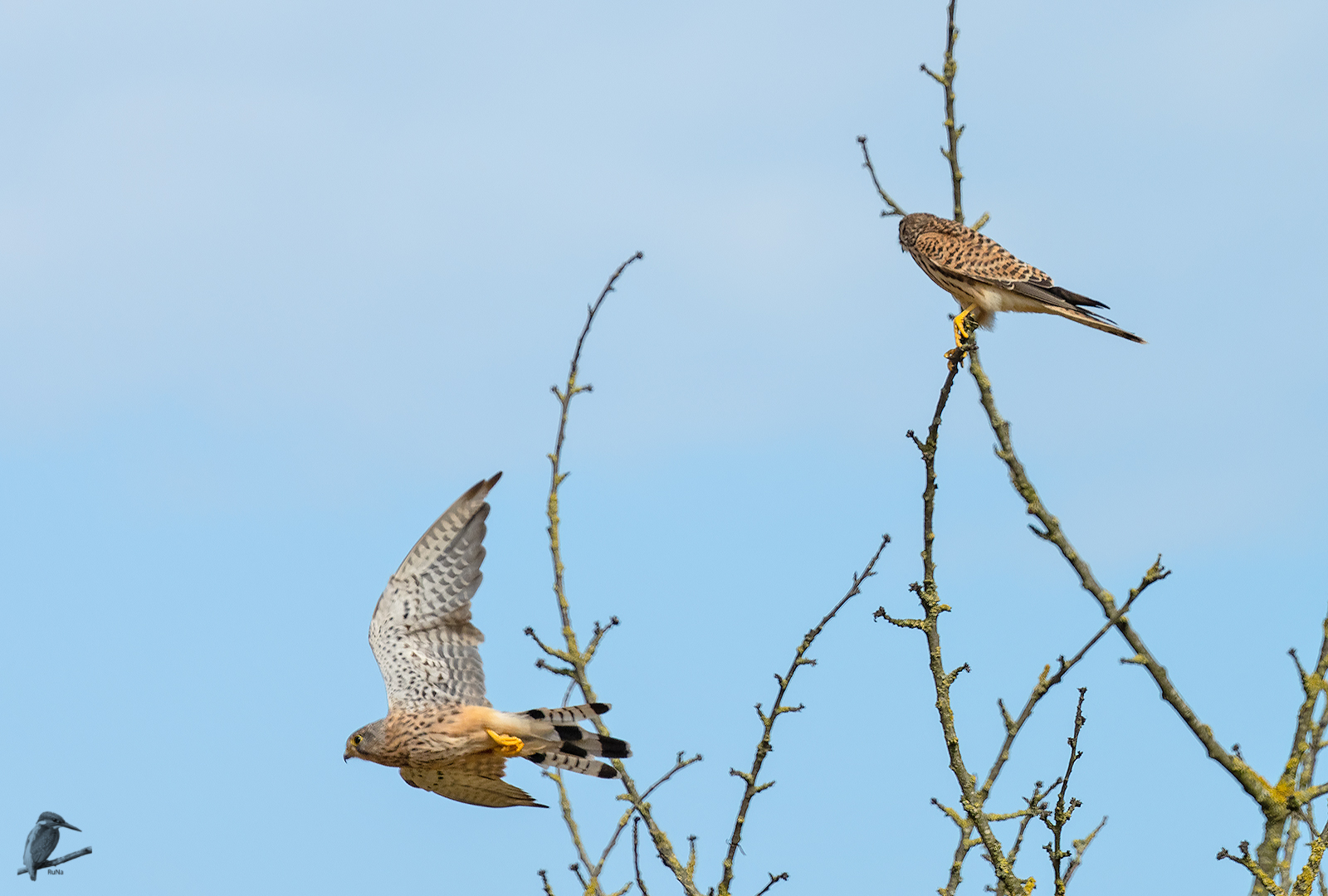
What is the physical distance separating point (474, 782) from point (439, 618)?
0.67 m

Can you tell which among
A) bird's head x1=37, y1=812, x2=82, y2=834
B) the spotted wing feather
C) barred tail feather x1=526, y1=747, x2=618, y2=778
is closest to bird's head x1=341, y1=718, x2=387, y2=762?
barred tail feather x1=526, y1=747, x2=618, y2=778

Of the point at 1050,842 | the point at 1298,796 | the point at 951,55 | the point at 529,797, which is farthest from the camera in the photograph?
the point at 529,797

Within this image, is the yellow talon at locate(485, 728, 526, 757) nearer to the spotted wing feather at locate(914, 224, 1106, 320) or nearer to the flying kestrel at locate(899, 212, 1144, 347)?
the flying kestrel at locate(899, 212, 1144, 347)

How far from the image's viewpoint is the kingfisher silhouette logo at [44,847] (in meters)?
3.55

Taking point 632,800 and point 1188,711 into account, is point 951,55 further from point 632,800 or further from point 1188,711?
point 632,800

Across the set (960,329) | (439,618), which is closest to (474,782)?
(439,618)

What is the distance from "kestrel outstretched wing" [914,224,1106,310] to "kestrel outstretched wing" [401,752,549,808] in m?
2.99

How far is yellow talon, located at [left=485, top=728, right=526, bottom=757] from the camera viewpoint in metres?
4.70

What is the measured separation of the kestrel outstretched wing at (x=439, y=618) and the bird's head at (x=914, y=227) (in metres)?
2.72

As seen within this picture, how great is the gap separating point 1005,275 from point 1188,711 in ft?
8.94

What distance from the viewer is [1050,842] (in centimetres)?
325

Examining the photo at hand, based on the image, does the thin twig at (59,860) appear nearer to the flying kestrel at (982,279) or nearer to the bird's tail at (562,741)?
the bird's tail at (562,741)

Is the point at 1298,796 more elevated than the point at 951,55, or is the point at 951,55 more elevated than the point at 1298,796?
the point at 951,55

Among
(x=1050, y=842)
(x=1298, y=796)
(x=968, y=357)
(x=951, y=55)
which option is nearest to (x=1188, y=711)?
(x=1298, y=796)
